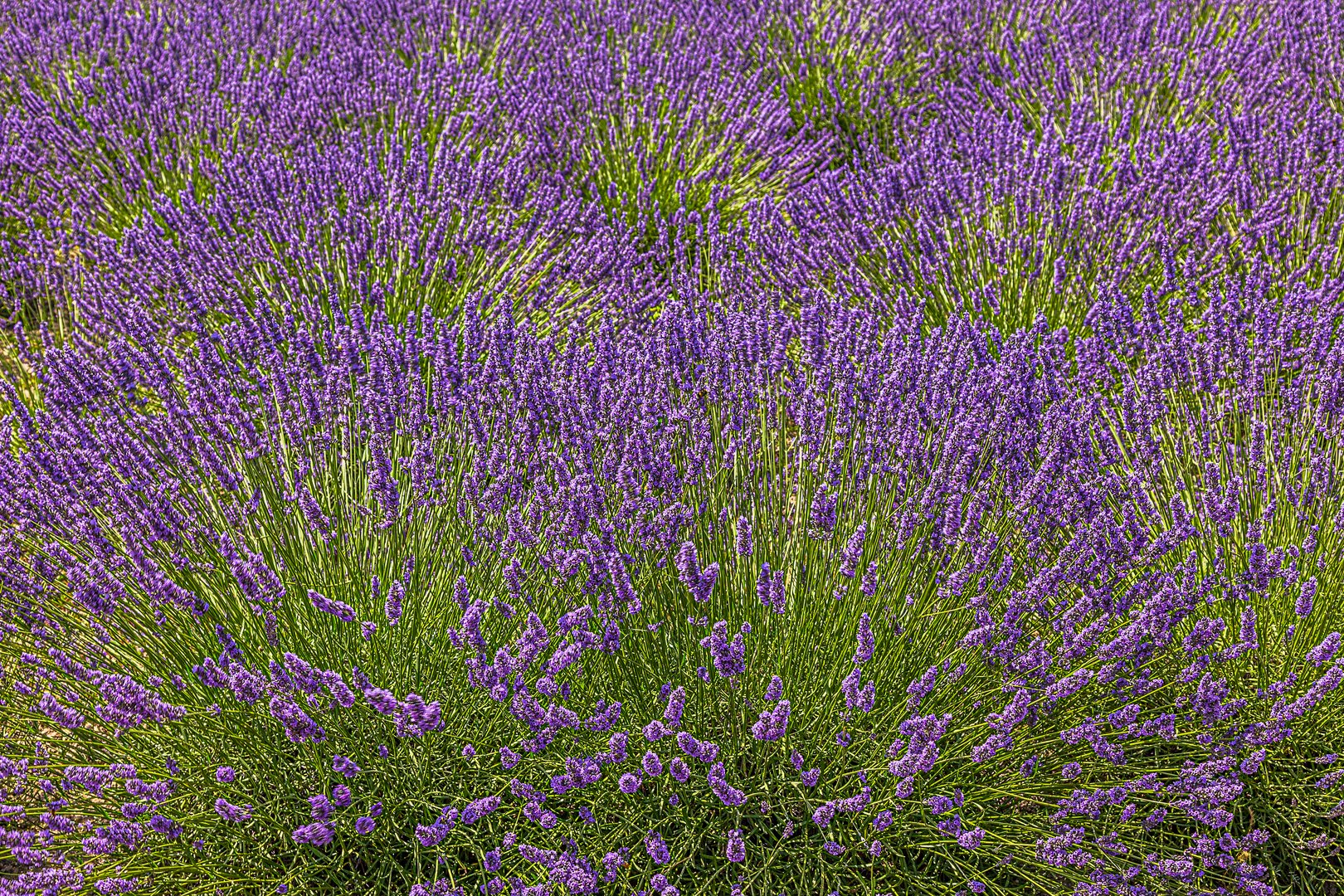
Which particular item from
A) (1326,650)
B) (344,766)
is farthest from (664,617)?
(1326,650)

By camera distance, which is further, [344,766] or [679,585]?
[679,585]

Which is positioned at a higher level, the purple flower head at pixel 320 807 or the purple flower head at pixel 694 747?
the purple flower head at pixel 694 747

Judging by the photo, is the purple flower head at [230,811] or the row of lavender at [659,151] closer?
the purple flower head at [230,811]

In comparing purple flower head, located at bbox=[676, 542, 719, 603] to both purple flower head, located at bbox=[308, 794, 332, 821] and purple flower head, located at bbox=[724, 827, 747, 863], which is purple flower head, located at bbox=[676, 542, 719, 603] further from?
purple flower head, located at bbox=[308, 794, 332, 821]

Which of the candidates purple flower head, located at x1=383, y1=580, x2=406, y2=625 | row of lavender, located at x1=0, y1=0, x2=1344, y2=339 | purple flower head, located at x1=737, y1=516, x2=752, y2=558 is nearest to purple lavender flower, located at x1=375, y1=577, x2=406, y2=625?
purple flower head, located at x1=383, y1=580, x2=406, y2=625

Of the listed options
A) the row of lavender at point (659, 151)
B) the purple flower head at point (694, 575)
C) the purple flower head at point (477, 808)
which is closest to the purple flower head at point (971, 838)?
the purple flower head at point (694, 575)

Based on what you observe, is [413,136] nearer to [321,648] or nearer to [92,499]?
[92,499]

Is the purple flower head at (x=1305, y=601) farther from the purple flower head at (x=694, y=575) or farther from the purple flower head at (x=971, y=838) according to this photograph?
the purple flower head at (x=694, y=575)

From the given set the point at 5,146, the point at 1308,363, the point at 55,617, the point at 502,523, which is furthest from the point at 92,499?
the point at 5,146

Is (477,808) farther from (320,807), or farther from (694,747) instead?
(694,747)

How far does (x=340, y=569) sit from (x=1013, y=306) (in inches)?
96.9

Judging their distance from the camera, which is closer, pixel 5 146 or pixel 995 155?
pixel 995 155

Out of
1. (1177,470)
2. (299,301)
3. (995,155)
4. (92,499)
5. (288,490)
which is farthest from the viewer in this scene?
(995,155)

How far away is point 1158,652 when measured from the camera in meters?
1.64
